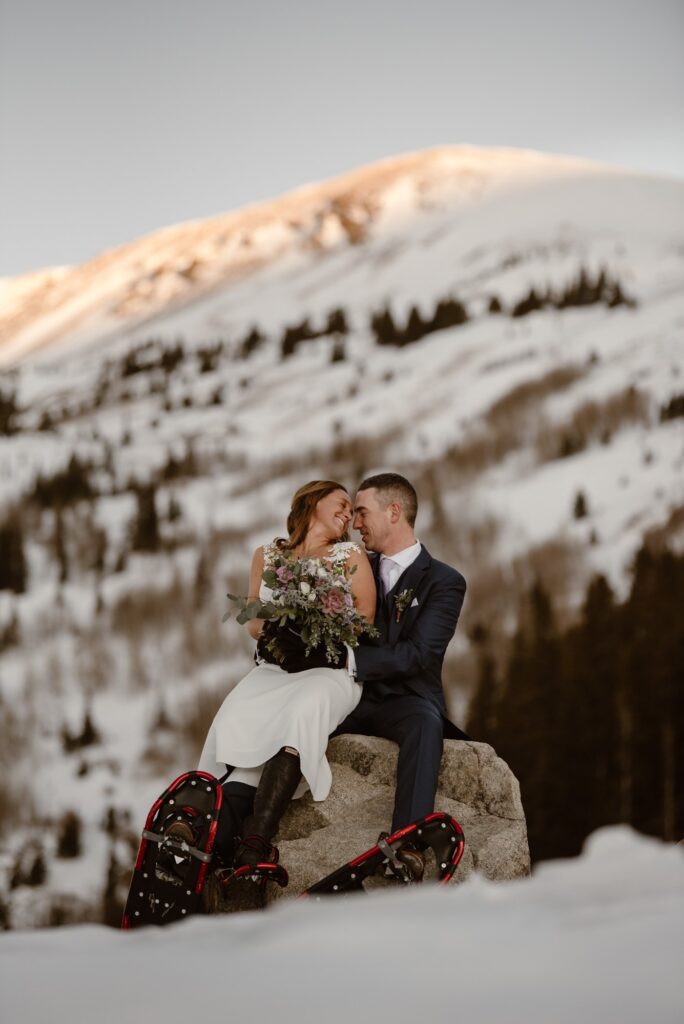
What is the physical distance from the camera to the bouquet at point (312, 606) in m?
4.52

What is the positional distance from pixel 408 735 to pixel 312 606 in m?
0.68

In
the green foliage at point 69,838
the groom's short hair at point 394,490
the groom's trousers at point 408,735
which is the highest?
the groom's short hair at point 394,490

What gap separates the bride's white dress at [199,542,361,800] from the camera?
439 centimetres

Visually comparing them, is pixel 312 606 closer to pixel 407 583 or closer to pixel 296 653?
pixel 296 653

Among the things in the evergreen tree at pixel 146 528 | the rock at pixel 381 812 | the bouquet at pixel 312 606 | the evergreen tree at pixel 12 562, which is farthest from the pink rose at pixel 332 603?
the evergreen tree at pixel 12 562

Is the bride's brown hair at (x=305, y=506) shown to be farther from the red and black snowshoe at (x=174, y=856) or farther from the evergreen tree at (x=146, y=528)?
the evergreen tree at (x=146, y=528)

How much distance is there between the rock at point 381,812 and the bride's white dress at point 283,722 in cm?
13

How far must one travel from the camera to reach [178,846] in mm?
3930

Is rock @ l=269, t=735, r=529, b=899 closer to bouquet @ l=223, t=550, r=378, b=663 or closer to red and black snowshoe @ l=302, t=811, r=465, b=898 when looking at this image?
red and black snowshoe @ l=302, t=811, r=465, b=898

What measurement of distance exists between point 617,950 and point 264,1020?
39 centimetres

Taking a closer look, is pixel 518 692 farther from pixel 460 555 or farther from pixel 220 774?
pixel 220 774

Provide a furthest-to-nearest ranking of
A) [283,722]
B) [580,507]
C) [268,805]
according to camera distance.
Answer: [580,507] < [283,722] < [268,805]

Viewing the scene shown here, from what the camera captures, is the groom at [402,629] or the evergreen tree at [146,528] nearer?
the groom at [402,629]

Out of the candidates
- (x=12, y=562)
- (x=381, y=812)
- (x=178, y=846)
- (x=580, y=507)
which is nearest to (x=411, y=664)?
(x=381, y=812)
